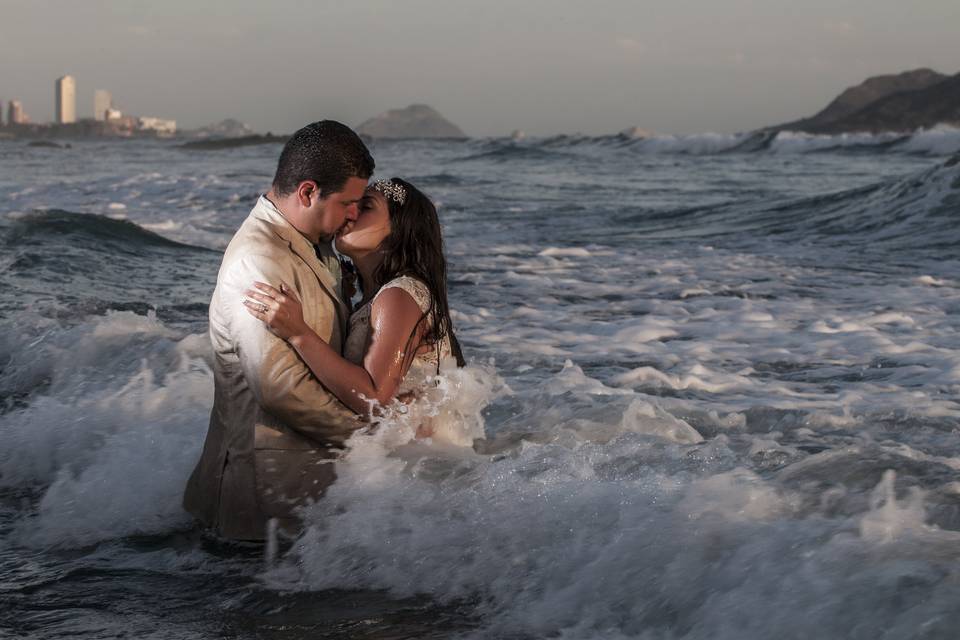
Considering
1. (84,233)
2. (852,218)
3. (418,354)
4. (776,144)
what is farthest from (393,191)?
(776,144)

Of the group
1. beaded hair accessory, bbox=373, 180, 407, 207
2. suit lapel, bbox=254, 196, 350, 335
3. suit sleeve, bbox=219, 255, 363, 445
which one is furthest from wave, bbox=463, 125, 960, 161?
suit sleeve, bbox=219, 255, 363, 445

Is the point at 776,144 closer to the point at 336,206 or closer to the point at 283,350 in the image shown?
the point at 336,206

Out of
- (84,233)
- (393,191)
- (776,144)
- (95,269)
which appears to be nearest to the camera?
(393,191)

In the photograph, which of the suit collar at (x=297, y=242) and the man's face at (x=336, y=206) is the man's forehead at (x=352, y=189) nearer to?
the man's face at (x=336, y=206)

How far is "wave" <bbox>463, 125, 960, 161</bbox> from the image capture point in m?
44.9

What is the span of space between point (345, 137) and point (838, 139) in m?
50.4

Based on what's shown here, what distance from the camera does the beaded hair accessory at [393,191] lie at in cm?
440

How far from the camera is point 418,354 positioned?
14.7ft

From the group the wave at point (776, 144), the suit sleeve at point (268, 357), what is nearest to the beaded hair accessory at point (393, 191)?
the suit sleeve at point (268, 357)

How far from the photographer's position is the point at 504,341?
8.98 meters

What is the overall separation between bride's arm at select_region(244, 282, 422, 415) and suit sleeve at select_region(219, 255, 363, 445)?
4cm

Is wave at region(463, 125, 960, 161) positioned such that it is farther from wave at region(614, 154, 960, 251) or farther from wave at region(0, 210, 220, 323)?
wave at region(0, 210, 220, 323)

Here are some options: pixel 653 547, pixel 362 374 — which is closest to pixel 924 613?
pixel 653 547

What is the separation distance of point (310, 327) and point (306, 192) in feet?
1.55
